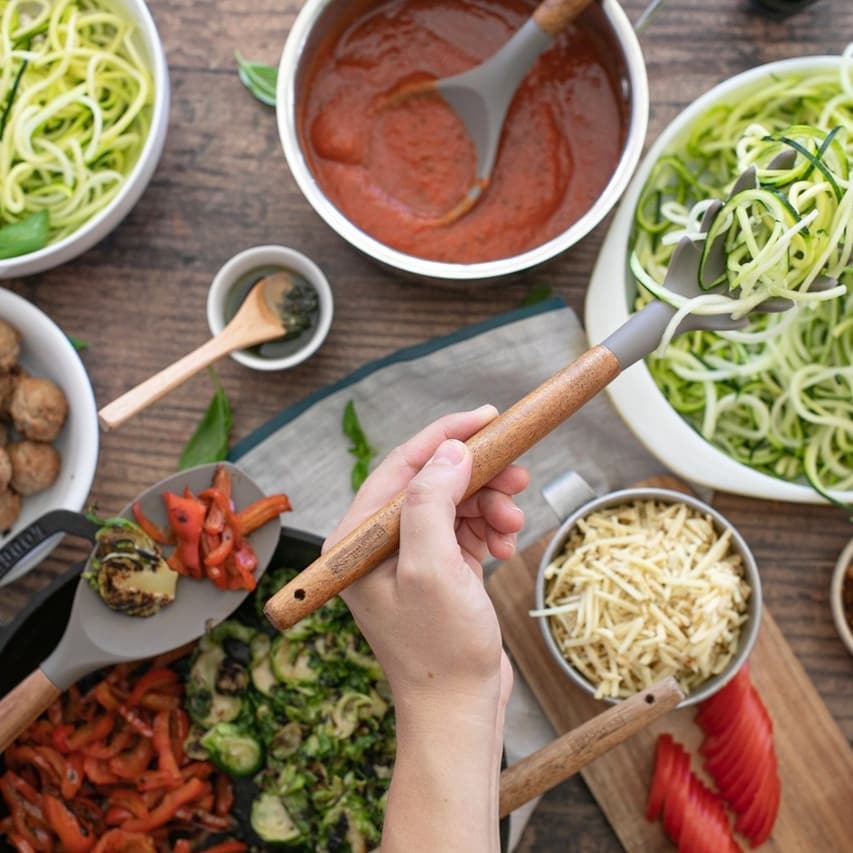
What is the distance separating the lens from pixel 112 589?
6.45ft

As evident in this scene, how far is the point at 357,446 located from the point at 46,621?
0.80 meters

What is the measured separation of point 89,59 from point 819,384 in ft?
6.05

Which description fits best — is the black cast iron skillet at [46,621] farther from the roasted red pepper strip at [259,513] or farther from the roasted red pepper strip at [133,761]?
the roasted red pepper strip at [133,761]

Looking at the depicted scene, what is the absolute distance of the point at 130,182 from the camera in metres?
2.10

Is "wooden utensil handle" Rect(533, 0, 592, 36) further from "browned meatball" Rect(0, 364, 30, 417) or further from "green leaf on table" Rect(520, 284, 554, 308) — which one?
"browned meatball" Rect(0, 364, 30, 417)

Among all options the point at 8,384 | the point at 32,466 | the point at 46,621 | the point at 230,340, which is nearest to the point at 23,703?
the point at 46,621

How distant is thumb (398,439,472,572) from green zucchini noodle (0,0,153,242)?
120 cm

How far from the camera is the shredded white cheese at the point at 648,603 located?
205 centimetres

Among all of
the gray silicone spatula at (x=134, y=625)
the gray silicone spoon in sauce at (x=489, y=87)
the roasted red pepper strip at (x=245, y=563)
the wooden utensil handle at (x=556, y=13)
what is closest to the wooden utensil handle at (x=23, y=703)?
the gray silicone spatula at (x=134, y=625)

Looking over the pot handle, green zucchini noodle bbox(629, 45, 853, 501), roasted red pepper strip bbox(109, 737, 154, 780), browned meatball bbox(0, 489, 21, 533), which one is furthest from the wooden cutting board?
browned meatball bbox(0, 489, 21, 533)

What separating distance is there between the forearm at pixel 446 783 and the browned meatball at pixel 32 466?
110 cm

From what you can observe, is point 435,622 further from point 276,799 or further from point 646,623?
point 276,799

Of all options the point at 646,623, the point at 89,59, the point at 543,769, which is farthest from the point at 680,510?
the point at 89,59

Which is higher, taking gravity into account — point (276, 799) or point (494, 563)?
point (494, 563)
